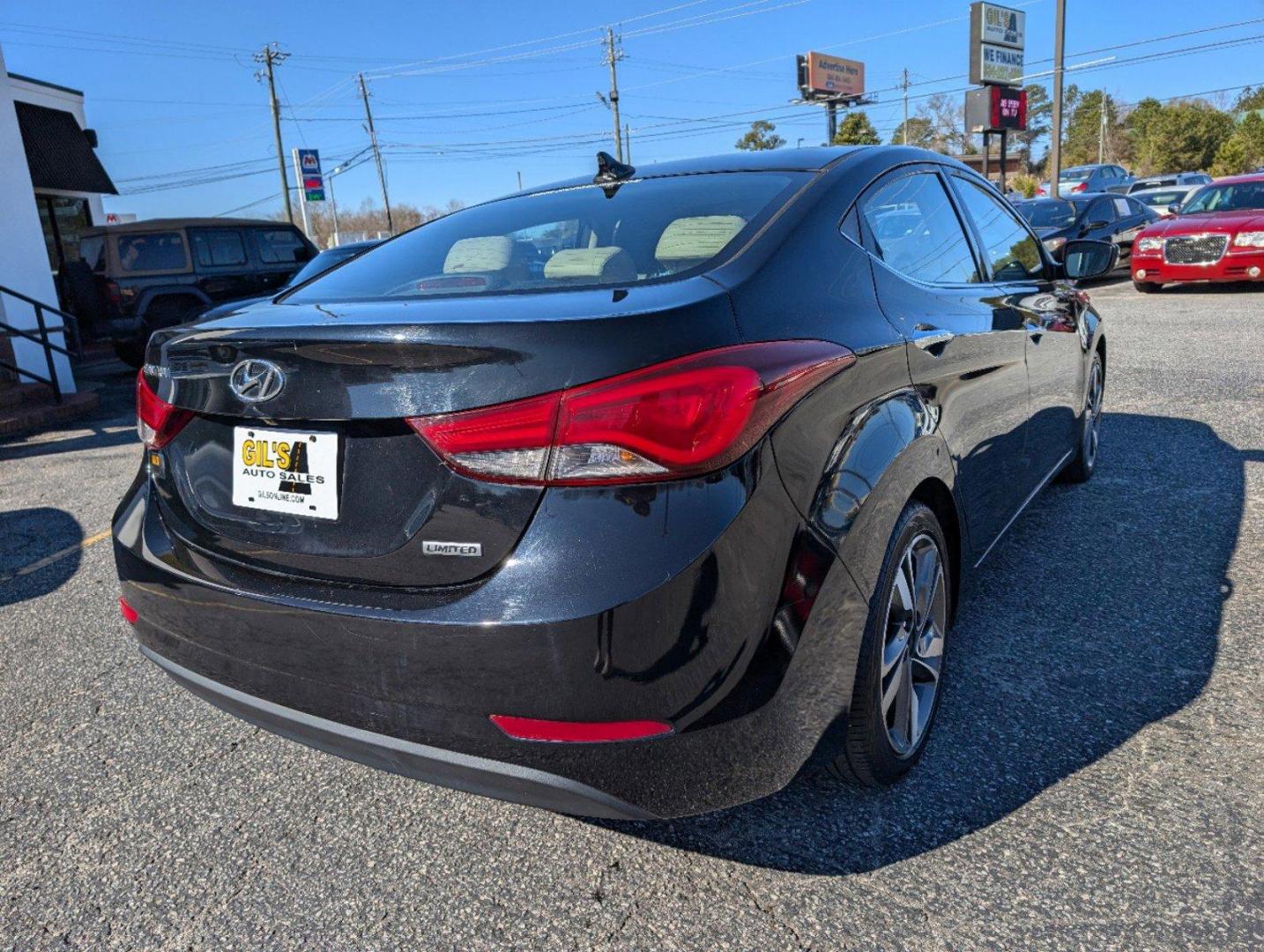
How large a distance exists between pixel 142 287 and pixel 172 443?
36.3 feet

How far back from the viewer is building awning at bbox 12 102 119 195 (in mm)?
16547

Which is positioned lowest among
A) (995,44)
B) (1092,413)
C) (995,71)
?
(1092,413)

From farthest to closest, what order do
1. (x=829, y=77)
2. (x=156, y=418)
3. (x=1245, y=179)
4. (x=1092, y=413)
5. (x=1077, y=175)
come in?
(x=829, y=77), (x=1077, y=175), (x=1245, y=179), (x=1092, y=413), (x=156, y=418)

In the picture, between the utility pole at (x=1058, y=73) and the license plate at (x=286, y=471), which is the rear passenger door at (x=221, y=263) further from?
the utility pole at (x=1058, y=73)

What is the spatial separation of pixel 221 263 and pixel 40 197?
8.71 meters

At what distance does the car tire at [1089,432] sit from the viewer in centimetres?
448

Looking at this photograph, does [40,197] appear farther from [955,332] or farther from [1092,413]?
[955,332]

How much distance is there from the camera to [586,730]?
1628mm

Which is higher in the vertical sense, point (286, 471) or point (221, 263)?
point (221, 263)

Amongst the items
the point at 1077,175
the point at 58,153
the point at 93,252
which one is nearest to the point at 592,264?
the point at 93,252

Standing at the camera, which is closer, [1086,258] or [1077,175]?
[1086,258]

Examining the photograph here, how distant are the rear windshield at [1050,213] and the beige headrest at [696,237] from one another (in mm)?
14819

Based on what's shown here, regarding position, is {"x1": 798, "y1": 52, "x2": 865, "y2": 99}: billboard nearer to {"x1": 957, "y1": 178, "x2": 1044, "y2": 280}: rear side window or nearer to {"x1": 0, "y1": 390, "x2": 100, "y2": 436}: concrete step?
{"x1": 0, "y1": 390, "x2": 100, "y2": 436}: concrete step

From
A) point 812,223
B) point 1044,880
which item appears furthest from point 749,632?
point 812,223
